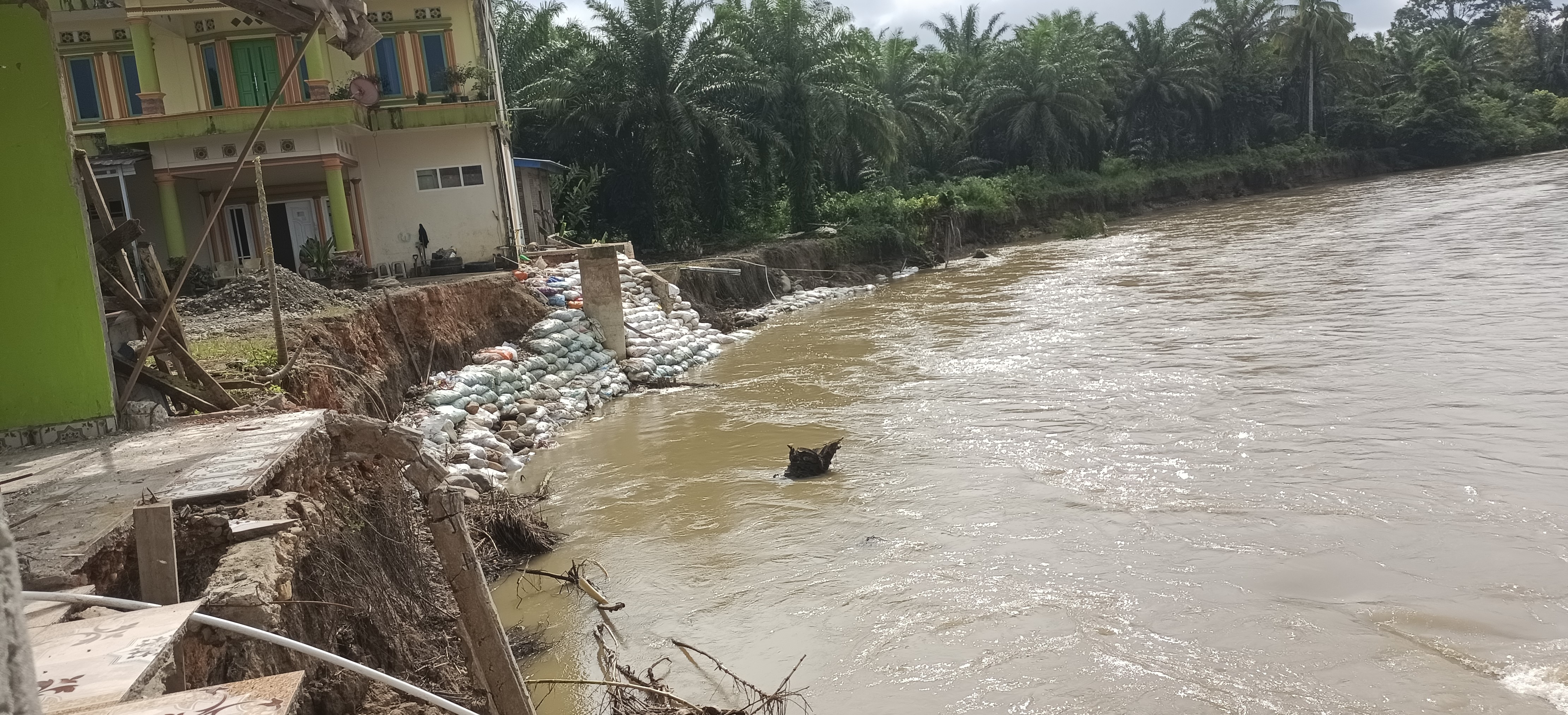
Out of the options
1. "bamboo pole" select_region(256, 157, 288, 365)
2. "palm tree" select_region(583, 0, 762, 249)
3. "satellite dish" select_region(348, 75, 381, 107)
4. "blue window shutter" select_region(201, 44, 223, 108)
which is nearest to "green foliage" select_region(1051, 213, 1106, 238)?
"palm tree" select_region(583, 0, 762, 249)

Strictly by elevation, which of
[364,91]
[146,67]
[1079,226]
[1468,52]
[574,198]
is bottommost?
[1079,226]

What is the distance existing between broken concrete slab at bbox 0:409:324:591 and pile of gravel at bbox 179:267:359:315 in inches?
221

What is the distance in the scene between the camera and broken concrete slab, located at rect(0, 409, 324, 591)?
396 cm

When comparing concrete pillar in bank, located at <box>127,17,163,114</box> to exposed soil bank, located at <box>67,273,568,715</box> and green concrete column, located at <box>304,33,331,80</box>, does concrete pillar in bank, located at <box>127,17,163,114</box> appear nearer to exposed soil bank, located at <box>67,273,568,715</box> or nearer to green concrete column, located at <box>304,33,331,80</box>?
green concrete column, located at <box>304,33,331,80</box>

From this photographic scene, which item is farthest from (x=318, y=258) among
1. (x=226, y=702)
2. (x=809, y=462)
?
(x=226, y=702)

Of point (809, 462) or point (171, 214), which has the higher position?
point (171, 214)

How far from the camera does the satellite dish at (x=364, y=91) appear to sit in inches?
727

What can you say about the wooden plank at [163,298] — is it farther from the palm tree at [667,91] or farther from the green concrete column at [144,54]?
the palm tree at [667,91]

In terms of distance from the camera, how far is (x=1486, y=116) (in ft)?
159

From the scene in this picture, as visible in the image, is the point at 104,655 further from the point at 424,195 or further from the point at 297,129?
the point at 424,195

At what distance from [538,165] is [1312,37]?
3973 cm

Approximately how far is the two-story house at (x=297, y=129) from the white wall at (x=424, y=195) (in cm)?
3

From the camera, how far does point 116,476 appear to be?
506 cm

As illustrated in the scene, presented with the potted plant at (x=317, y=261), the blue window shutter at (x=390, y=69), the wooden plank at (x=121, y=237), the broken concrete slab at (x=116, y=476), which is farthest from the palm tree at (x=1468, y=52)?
the broken concrete slab at (x=116, y=476)
